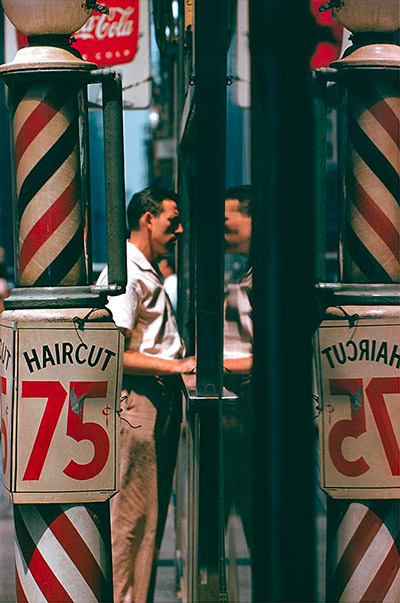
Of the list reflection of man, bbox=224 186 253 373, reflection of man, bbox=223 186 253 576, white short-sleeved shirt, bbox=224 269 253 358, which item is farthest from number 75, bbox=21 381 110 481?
white short-sleeved shirt, bbox=224 269 253 358

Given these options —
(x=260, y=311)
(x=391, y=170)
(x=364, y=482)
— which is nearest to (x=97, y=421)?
(x=364, y=482)

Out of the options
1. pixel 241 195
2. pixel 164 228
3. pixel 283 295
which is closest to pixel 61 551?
pixel 241 195

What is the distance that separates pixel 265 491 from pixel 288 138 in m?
0.32

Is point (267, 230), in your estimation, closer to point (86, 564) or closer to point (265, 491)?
point (265, 491)

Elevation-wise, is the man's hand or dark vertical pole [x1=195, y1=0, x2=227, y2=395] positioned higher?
dark vertical pole [x1=195, y1=0, x2=227, y2=395]

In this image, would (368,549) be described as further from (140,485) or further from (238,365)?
(140,485)

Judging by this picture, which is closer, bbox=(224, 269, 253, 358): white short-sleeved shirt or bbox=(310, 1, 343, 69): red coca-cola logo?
bbox=(310, 1, 343, 69): red coca-cola logo

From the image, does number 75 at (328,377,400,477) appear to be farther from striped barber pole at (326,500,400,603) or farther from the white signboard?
the white signboard

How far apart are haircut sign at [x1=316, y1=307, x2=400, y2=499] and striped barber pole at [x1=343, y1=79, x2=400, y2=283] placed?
12 centimetres

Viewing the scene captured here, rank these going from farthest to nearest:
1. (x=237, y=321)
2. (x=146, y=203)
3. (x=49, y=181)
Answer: (x=146, y=203) → (x=237, y=321) → (x=49, y=181)

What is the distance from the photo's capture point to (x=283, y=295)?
99cm

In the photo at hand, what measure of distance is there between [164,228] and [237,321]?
722 mm

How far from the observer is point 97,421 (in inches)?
96.1

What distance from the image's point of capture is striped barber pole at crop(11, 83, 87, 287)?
2.45 metres
